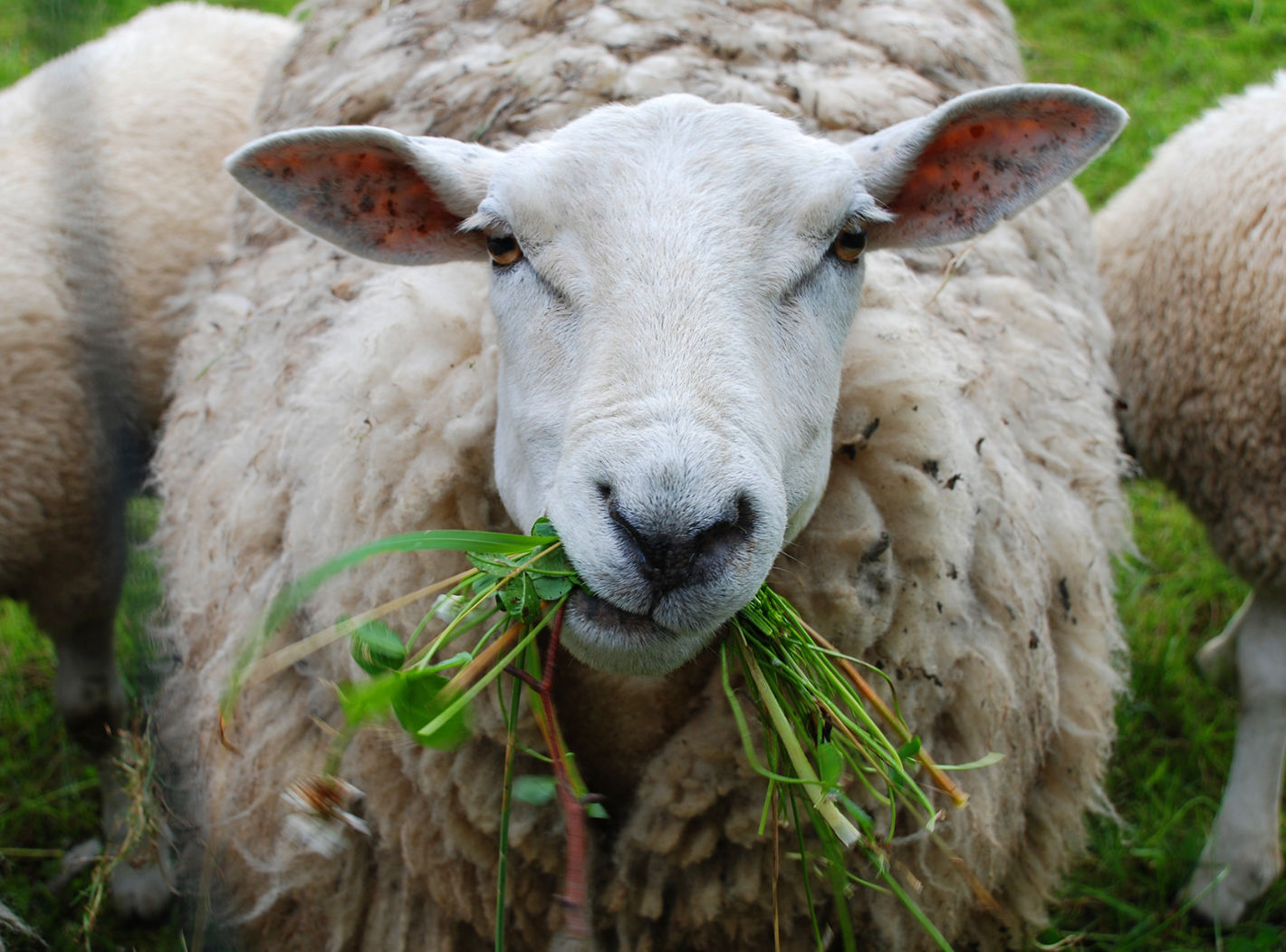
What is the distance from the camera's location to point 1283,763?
10.3ft

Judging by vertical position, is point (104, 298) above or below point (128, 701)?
above

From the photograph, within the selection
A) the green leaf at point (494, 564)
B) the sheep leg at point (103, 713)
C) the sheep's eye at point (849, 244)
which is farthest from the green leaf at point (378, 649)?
the sheep leg at point (103, 713)

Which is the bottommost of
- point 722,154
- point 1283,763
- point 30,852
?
point 30,852

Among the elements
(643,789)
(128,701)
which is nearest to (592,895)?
(643,789)

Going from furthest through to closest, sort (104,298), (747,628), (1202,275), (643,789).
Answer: (1202,275) < (104,298) < (643,789) < (747,628)

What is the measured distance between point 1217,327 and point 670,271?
2034mm

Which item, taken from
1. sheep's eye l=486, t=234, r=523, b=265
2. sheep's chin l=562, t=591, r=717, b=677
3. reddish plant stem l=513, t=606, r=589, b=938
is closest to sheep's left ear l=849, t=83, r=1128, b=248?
sheep's eye l=486, t=234, r=523, b=265

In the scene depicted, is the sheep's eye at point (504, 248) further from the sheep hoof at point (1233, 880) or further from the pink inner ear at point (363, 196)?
the sheep hoof at point (1233, 880)

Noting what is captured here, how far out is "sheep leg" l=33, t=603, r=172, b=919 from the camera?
3014 millimetres

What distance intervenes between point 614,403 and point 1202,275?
7.49 ft

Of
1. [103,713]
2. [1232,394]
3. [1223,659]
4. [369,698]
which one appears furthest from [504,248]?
[1223,659]

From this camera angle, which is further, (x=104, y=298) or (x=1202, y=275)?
(x=1202, y=275)

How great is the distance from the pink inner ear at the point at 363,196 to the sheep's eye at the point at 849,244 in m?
0.70

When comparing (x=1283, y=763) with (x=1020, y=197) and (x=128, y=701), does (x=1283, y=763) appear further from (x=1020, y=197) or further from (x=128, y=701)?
(x=128, y=701)
